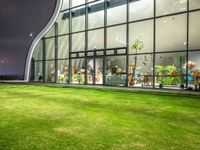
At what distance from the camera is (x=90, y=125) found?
4.95 m

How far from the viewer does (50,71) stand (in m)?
19.6

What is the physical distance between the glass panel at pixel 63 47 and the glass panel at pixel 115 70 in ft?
13.6

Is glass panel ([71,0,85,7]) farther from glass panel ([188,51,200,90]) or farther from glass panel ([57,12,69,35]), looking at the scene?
glass panel ([188,51,200,90])

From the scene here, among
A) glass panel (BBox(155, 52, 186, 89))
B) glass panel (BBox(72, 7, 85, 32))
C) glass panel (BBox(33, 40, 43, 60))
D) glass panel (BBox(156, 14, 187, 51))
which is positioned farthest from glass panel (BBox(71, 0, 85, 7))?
glass panel (BBox(155, 52, 186, 89))

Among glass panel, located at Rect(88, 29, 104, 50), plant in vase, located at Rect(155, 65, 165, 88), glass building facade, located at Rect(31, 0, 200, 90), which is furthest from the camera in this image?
glass panel, located at Rect(88, 29, 104, 50)

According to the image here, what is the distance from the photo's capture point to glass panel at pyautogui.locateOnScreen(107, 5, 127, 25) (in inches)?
588

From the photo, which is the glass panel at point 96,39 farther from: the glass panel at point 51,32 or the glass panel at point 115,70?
the glass panel at point 51,32

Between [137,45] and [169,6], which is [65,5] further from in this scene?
[169,6]

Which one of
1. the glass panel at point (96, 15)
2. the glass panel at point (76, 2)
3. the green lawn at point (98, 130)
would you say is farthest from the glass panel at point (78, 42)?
the green lawn at point (98, 130)

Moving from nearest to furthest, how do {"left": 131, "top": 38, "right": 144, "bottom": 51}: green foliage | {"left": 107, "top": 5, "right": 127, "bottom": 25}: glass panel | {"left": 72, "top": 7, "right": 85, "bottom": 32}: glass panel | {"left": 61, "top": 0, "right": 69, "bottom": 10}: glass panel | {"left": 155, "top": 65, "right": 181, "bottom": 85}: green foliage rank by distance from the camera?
1. {"left": 155, "top": 65, "right": 181, "bottom": 85}: green foliage
2. {"left": 131, "top": 38, "right": 144, "bottom": 51}: green foliage
3. {"left": 107, "top": 5, "right": 127, "bottom": 25}: glass panel
4. {"left": 72, "top": 7, "right": 85, "bottom": 32}: glass panel
5. {"left": 61, "top": 0, "right": 69, "bottom": 10}: glass panel

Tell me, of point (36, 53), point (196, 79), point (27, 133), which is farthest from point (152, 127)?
point (36, 53)

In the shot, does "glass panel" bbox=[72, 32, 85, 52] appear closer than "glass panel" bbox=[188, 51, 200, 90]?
No

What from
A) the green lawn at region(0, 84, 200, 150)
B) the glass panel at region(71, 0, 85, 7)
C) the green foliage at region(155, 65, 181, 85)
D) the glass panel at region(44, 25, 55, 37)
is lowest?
the green lawn at region(0, 84, 200, 150)

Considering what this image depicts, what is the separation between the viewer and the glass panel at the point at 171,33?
40.4 feet
